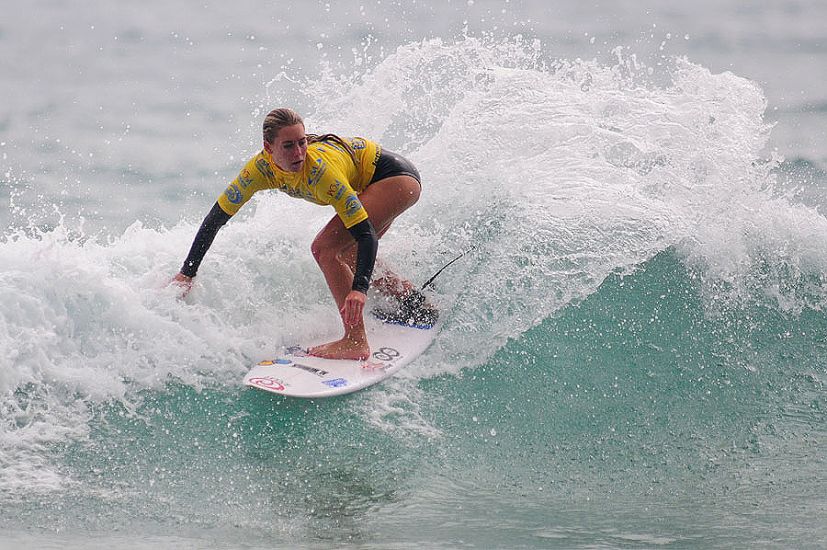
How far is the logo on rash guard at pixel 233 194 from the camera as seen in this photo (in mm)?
5000

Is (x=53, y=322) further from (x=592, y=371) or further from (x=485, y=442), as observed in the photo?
(x=592, y=371)

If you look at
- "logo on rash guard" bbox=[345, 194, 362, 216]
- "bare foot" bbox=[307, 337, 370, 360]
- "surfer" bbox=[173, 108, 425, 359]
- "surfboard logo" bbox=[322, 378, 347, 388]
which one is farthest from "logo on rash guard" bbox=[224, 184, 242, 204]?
"surfboard logo" bbox=[322, 378, 347, 388]

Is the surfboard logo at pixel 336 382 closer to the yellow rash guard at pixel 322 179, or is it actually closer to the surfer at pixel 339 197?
the surfer at pixel 339 197

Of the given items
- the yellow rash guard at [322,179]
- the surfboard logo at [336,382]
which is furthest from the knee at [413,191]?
the surfboard logo at [336,382]

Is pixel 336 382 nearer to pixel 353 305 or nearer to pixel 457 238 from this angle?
pixel 353 305

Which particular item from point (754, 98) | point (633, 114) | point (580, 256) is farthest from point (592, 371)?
point (754, 98)

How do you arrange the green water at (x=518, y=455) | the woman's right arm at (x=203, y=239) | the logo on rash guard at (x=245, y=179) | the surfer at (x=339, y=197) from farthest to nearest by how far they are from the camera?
the woman's right arm at (x=203, y=239) < the logo on rash guard at (x=245, y=179) < the surfer at (x=339, y=197) < the green water at (x=518, y=455)

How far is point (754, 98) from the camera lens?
6934 mm

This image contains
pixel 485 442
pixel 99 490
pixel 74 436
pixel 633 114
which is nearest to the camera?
pixel 99 490

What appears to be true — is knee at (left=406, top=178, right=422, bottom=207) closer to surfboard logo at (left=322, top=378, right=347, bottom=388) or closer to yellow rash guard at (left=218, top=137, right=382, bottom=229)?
yellow rash guard at (left=218, top=137, right=382, bottom=229)

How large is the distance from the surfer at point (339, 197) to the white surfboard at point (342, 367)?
0.33ft

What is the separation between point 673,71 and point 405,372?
3.58 meters

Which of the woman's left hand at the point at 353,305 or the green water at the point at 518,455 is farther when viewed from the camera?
the woman's left hand at the point at 353,305

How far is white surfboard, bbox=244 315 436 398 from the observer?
4.79 metres
